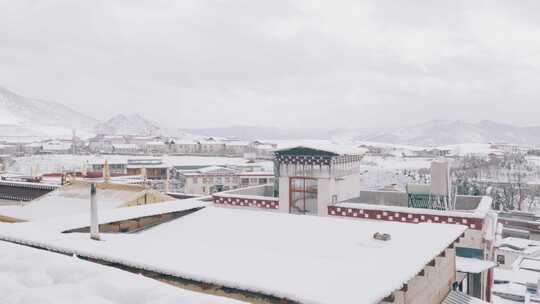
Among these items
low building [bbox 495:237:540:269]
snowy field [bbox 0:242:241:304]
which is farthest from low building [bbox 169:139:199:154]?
snowy field [bbox 0:242:241:304]

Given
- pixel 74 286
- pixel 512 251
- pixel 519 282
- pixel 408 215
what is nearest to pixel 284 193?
pixel 408 215

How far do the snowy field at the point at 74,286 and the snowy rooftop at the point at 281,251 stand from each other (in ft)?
5.02

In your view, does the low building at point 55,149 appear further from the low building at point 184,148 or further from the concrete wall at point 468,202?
the concrete wall at point 468,202

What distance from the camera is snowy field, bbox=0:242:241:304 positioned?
413cm

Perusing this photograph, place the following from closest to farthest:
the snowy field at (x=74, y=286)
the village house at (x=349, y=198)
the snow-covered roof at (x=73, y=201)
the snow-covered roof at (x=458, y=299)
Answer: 1. the snowy field at (x=74, y=286)
2. the snow-covered roof at (x=458, y=299)
3. the village house at (x=349, y=198)
4. the snow-covered roof at (x=73, y=201)

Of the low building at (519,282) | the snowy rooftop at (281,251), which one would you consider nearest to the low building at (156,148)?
the low building at (519,282)

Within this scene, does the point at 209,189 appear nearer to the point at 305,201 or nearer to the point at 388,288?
the point at 305,201

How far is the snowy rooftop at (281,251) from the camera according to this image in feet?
18.1

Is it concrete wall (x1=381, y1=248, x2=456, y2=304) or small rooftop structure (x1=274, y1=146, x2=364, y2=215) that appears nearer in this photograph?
concrete wall (x1=381, y1=248, x2=456, y2=304)

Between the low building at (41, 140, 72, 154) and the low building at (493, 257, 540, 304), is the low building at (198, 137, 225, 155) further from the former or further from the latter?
the low building at (493, 257, 540, 304)

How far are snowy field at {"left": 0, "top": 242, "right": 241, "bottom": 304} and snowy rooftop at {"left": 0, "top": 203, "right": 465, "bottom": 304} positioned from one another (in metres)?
1.53

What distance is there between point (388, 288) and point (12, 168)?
367 ft

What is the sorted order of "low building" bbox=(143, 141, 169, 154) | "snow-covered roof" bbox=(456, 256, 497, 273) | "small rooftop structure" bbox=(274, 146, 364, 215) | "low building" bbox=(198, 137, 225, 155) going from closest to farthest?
1. "snow-covered roof" bbox=(456, 256, 497, 273)
2. "small rooftop structure" bbox=(274, 146, 364, 215)
3. "low building" bbox=(143, 141, 169, 154)
4. "low building" bbox=(198, 137, 225, 155)

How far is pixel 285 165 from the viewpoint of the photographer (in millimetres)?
16031
